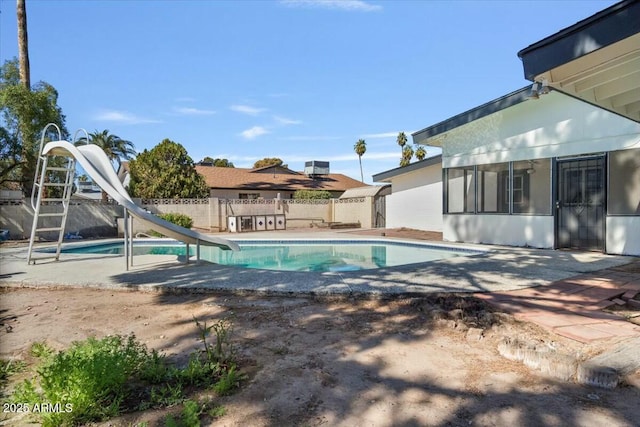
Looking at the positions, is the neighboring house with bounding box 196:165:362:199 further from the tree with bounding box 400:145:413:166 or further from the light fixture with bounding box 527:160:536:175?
the light fixture with bounding box 527:160:536:175

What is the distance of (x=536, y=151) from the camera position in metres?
9.57

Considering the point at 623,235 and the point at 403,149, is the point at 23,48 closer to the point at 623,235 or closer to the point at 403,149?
the point at 623,235

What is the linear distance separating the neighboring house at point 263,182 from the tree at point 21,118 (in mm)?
12094

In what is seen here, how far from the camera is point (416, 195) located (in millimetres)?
16312

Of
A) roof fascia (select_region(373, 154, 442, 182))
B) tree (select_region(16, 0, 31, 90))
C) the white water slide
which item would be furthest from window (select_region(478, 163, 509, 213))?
tree (select_region(16, 0, 31, 90))

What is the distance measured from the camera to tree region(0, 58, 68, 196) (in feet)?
43.0

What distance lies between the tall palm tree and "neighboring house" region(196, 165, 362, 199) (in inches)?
223

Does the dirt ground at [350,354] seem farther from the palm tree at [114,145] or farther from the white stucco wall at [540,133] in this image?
the palm tree at [114,145]

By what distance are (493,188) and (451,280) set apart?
6.17m

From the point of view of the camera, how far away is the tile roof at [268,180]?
2717 centimetres

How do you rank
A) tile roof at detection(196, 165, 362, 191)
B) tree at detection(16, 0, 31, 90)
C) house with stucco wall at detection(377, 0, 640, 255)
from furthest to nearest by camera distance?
1. tile roof at detection(196, 165, 362, 191)
2. tree at detection(16, 0, 31, 90)
3. house with stucco wall at detection(377, 0, 640, 255)

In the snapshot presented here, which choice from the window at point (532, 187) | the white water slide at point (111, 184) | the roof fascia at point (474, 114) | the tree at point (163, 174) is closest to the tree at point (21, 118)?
the tree at point (163, 174)

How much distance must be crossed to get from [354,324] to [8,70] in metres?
17.8

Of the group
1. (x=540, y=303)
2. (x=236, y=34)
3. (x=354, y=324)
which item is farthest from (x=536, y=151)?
(x=236, y=34)
